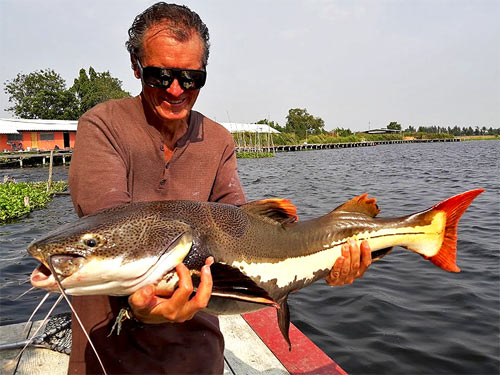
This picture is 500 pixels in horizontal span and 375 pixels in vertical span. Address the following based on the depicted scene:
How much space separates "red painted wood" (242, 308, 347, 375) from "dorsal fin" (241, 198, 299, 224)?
152cm

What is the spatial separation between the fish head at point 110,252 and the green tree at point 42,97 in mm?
71099

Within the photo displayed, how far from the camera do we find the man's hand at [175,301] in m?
1.96

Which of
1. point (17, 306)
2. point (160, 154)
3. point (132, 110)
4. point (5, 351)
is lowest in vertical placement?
point (17, 306)

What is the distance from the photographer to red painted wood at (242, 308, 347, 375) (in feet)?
11.8

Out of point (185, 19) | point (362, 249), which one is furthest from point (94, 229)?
point (362, 249)

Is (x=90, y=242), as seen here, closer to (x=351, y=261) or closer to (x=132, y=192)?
(x=132, y=192)

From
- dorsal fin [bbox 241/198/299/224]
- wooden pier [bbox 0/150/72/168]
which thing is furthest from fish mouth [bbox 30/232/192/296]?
wooden pier [bbox 0/150/72/168]

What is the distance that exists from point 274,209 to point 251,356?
69.1 inches

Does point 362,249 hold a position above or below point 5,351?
above

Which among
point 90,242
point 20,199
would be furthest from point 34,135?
point 90,242

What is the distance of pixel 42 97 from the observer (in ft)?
218

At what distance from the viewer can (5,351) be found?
3863 millimetres

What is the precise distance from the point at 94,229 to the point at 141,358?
2.85 feet

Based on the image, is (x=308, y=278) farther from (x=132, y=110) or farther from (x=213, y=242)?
(x=132, y=110)
